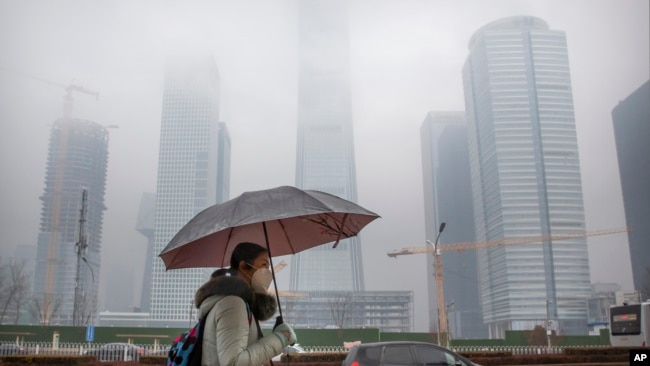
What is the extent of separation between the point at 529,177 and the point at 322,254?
2263 inches

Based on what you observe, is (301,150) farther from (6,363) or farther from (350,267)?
(6,363)

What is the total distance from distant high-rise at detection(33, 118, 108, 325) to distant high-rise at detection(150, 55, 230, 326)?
13.5 metres

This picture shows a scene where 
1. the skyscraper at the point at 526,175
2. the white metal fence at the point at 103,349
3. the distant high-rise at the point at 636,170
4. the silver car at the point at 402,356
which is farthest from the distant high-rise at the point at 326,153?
the silver car at the point at 402,356

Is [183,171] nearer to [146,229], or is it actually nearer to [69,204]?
[69,204]

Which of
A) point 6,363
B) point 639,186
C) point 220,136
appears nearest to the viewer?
point 6,363

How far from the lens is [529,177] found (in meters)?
117

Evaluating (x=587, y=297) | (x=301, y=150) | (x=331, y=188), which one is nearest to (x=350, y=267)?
(x=331, y=188)

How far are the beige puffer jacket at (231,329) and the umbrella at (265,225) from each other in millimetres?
694

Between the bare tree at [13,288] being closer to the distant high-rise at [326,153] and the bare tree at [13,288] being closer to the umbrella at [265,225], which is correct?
the umbrella at [265,225]

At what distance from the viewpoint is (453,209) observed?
155250 millimetres

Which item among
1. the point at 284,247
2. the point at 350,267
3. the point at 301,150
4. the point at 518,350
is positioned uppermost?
the point at 301,150

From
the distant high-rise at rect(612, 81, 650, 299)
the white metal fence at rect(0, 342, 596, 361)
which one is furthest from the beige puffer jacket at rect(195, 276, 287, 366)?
the distant high-rise at rect(612, 81, 650, 299)

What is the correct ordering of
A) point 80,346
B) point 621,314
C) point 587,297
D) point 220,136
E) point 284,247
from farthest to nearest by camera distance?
point 220,136 → point 587,297 → point 80,346 → point 621,314 → point 284,247

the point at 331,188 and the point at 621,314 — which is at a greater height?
the point at 331,188
